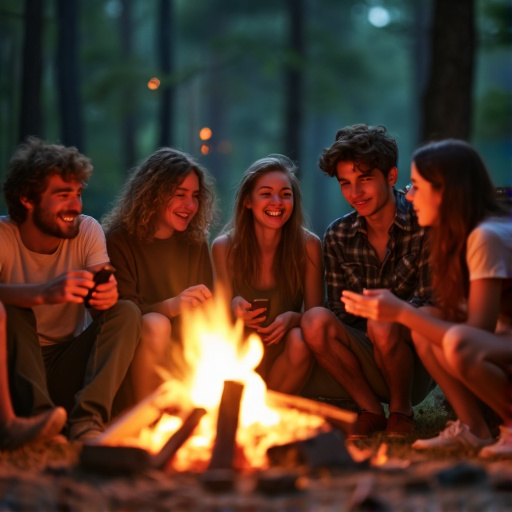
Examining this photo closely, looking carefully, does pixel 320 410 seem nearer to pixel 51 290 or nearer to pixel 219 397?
pixel 219 397

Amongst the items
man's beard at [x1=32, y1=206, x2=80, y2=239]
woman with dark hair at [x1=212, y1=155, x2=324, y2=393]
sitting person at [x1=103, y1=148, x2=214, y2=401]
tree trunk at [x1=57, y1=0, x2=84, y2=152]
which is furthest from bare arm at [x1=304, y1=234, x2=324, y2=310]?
tree trunk at [x1=57, y1=0, x2=84, y2=152]

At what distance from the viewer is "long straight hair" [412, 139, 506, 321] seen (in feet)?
12.5

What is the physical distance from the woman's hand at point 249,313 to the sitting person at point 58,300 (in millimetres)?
664

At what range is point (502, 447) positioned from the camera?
3.54 meters

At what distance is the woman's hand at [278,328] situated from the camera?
4.56m

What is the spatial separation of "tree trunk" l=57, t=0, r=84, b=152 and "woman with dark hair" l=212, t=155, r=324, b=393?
5.98 m

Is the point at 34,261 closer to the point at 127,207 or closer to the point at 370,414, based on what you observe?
the point at 127,207

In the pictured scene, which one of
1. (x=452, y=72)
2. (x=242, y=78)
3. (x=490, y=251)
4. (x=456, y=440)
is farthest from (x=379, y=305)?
(x=242, y=78)

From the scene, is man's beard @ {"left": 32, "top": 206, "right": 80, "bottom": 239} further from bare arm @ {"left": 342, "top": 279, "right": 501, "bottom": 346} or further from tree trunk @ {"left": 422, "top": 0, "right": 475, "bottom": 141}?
tree trunk @ {"left": 422, "top": 0, "right": 475, "bottom": 141}

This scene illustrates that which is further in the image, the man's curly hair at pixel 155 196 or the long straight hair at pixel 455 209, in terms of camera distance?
the man's curly hair at pixel 155 196

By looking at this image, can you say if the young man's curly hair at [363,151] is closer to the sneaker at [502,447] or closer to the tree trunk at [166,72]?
the sneaker at [502,447]

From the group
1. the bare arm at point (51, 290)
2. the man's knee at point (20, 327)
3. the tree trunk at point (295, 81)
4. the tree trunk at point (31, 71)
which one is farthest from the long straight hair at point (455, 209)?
the tree trunk at point (295, 81)

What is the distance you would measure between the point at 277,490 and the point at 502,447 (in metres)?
1.32

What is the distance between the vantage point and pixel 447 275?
3.84 m
